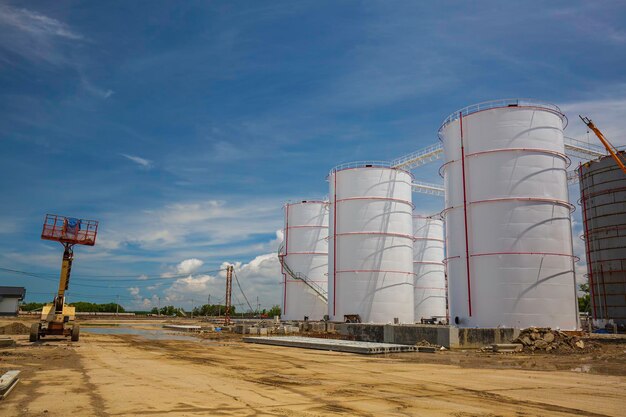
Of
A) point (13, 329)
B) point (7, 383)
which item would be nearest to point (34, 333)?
point (13, 329)

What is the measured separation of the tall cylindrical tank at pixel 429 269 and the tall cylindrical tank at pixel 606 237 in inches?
608

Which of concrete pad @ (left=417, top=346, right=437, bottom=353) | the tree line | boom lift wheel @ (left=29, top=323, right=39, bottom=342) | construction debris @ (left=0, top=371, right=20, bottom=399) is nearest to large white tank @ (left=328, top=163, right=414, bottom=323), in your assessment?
concrete pad @ (left=417, top=346, right=437, bottom=353)

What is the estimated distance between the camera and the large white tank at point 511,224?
2373 centimetres

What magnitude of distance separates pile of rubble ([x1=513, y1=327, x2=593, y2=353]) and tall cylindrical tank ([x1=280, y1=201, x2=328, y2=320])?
24.9 m

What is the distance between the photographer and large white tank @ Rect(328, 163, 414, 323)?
3503 cm

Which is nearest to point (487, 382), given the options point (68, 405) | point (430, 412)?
point (430, 412)

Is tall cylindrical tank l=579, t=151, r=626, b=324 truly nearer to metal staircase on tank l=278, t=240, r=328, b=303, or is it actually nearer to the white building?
metal staircase on tank l=278, t=240, r=328, b=303

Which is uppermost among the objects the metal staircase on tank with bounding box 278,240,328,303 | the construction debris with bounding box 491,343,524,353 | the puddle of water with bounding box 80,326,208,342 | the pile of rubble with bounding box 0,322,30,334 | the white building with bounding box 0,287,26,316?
the metal staircase on tank with bounding box 278,240,328,303

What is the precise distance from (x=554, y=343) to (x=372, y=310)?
48.1 ft

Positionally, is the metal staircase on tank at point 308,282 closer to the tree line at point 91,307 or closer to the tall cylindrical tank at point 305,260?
the tall cylindrical tank at point 305,260

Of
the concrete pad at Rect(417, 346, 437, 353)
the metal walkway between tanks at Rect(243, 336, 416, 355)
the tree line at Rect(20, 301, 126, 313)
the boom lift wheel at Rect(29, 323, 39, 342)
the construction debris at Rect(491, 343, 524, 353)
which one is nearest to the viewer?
the metal walkway between tanks at Rect(243, 336, 416, 355)

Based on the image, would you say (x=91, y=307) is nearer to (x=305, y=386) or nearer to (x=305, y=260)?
(x=305, y=260)

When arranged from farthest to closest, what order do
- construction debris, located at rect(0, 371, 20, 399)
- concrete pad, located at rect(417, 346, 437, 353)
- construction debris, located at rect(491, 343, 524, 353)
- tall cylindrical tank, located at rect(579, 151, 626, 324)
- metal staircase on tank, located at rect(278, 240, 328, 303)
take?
metal staircase on tank, located at rect(278, 240, 328, 303) < tall cylindrical tank, located at rect(579, 151, 626, 324) < concrete pad, located at rect(417, 346, 437, 353) < construction debris, located at rect(491, 343, 524, 353) < construction debris, located at rect(0, 371, 20, 399)

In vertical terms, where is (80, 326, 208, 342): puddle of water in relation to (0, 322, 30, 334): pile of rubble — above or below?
below
